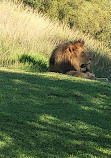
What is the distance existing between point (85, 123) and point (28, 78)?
387 cm

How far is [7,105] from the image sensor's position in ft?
25.1

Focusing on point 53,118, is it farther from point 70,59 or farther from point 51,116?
point 70,59

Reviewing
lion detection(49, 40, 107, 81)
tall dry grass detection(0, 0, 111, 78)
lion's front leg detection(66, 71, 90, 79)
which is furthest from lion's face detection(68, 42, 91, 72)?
tall dry grass detection(0, 0, 111, 78)

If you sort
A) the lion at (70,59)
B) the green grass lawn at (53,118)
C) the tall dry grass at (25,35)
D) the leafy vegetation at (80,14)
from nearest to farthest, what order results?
the green grass lawn at (53,118), the lion at (70,59), the tall dry grass at (25,35), the leafy vegetation at (80,14)

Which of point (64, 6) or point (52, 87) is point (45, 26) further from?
point (52, 87)

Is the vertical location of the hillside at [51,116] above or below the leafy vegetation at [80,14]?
below

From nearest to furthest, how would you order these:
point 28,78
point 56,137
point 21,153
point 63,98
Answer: point 21,153 < point 56,137 < point 63,98 < point 28,78

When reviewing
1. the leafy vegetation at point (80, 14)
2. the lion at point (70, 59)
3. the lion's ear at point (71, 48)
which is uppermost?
the leafy vegetation at point (80, 14)

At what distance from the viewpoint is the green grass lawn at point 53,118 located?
564 centimetres

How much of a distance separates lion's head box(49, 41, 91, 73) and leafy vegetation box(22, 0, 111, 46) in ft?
50.1

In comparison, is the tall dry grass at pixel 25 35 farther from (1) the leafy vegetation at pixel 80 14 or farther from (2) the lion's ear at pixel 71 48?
(1) the leafy vegetation at pixel 80 14

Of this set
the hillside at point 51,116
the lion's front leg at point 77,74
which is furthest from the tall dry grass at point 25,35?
the lion's front leg at point 77,74

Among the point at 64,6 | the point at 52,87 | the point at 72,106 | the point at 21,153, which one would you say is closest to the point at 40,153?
the point at 21,153

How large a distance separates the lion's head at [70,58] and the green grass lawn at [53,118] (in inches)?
82.8
